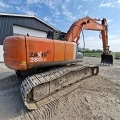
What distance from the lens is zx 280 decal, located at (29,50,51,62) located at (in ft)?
13.7

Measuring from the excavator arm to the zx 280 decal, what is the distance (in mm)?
1979

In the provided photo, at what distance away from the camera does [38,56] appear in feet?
14.2

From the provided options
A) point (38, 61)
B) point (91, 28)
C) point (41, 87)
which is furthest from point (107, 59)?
point (41, 87)

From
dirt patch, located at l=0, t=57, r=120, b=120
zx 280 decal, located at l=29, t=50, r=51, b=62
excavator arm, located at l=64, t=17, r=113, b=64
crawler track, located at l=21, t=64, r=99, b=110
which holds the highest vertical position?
excavator arm, located at l=64, t=17, r=113, b=64

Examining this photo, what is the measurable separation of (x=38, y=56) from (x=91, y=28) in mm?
5428

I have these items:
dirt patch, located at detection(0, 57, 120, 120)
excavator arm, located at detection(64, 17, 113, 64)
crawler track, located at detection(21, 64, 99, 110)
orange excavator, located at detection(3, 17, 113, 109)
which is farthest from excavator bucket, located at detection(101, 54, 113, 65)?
crawler track, located at detection(21, 64, 99, 110)

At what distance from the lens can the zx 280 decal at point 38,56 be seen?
13.7 feet

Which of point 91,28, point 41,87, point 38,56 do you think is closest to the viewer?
point 41,87

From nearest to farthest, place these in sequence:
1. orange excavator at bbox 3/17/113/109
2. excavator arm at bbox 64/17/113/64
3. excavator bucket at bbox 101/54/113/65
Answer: orange excavator at bbox 3/17/113/109
excavator arm at bbox 64/17/113/64
excavator bucket at bbox 101/54/113/65

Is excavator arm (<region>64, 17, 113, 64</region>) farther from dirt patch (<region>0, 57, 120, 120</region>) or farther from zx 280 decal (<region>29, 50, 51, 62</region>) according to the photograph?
dirt patch (<region>0, 57, 120, 120</region>)

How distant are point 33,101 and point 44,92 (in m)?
0.44

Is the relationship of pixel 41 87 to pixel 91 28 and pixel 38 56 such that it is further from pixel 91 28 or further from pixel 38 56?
pixel 91 28

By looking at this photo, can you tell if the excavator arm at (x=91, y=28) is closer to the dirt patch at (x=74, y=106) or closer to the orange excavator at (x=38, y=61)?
the orange excavator at (x=38, y=61)

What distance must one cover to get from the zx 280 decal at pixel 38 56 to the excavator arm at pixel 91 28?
1979 mm
